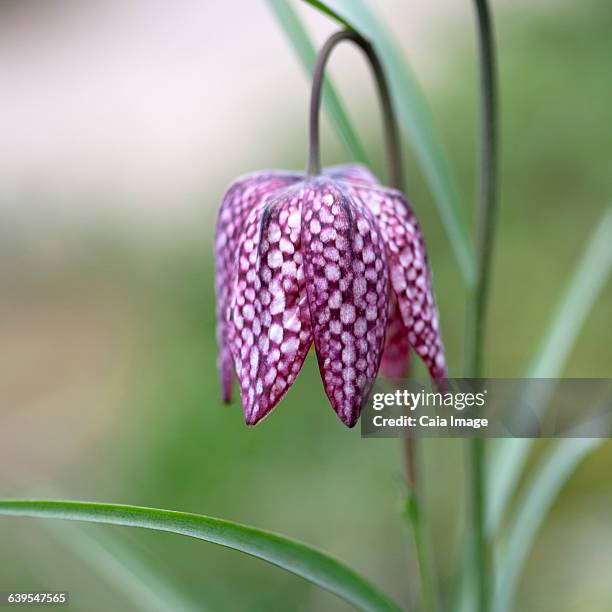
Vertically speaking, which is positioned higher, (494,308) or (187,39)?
(187,39)

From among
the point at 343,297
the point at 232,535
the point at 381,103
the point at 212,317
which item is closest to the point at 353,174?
the point at 381,103

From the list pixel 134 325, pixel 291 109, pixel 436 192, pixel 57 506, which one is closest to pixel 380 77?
pixel 436 192

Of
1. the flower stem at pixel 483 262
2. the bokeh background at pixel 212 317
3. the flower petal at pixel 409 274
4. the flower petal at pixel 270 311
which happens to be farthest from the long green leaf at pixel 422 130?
the bokeh background at pixel 212 317

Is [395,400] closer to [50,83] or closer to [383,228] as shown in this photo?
[383,228]

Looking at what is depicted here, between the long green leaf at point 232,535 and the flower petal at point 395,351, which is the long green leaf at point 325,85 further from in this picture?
the long green leaf at point 232,535

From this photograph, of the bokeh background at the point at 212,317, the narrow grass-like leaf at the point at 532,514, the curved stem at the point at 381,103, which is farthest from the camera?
the bokeh background at the point at 212,317
